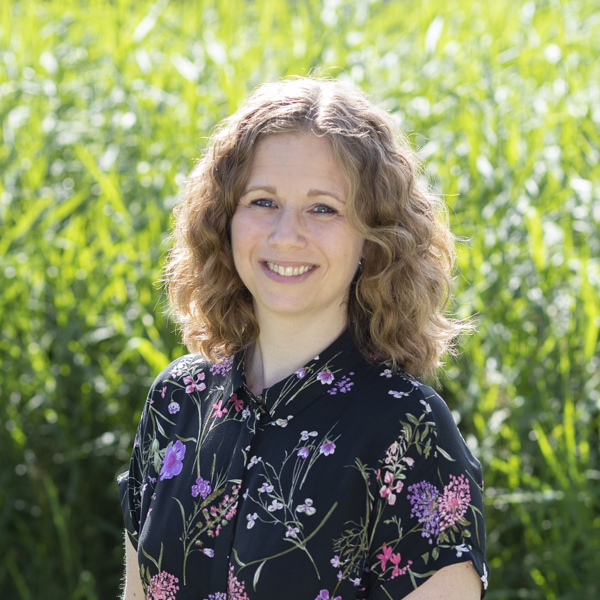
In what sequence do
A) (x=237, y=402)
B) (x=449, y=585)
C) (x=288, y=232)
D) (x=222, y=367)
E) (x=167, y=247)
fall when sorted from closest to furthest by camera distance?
1. (x=449, y=585)
2. (x=288, y=232)
3. (x=237, y=402)
4. (x=222, y=367)
5. (x=167, y=247)

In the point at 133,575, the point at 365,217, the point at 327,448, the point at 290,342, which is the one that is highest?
the point at 365,217

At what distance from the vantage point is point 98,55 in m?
3.91

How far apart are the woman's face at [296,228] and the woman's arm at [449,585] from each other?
1.70ft

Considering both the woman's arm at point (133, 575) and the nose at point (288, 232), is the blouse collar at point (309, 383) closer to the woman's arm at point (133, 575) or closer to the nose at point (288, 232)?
the nose at point (288, 232)

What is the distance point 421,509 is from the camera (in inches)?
52.0

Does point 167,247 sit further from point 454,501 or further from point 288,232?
point 454,501

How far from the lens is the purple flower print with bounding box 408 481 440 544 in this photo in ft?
4.29

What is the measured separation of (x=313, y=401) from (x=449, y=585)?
389mm

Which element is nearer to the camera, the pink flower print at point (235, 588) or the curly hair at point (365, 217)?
the pink flower print at point (235, 588)

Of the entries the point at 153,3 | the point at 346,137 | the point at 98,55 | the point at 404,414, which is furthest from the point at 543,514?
the point at 153,3

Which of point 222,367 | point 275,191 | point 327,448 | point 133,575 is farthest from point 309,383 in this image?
point 133,575

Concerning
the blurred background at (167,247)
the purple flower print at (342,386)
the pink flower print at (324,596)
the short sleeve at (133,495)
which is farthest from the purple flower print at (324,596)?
the blurred background at (167,247)

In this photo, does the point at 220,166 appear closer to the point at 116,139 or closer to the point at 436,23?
the point at 116,139

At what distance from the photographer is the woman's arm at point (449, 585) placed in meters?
1.29
